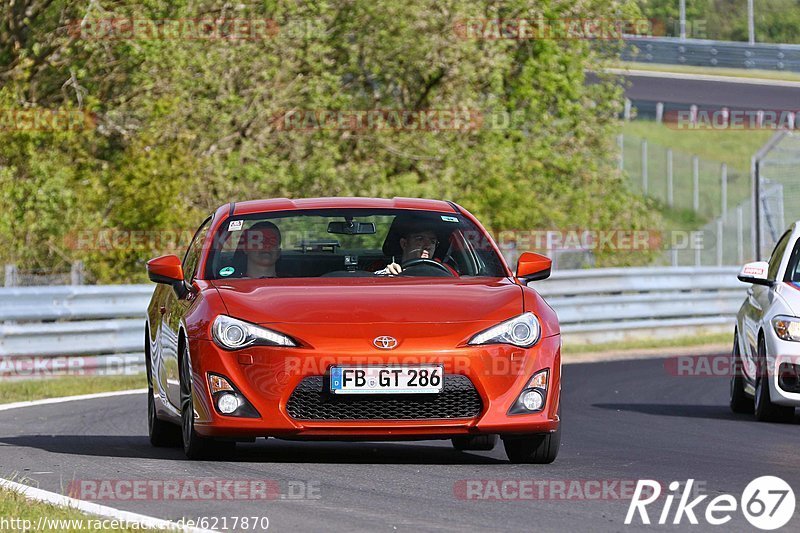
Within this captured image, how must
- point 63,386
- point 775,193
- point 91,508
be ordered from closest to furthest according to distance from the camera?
1. point 91,508
2. point 63,386
3. point 775,193

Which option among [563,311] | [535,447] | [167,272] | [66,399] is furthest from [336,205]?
[563,311]

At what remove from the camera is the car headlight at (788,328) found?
1226 centimetres

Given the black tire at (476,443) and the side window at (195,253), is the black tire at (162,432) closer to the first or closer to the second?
the side window at (195,253)

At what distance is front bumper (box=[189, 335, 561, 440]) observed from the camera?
8312 millimetres

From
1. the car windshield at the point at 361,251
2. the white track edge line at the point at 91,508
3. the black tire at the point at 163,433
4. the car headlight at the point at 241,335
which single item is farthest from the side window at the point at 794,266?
the white track edge line at the point at 91,508

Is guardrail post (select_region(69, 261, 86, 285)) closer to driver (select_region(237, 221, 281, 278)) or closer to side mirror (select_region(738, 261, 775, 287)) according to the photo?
side mirror (select_region(738, 261, 775, 287))

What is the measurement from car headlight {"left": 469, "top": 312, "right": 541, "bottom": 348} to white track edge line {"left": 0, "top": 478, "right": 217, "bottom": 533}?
2097 mm

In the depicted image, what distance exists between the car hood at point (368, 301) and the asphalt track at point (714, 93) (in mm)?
52969

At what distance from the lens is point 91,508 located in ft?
23.9

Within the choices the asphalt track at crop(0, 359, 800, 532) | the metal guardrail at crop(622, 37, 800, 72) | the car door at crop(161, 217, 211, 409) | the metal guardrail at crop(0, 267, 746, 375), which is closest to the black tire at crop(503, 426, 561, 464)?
the asphalt track at crop(0, 359, 800, 532)

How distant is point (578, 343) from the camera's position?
918 inches

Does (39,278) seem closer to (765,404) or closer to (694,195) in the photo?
(765,404)

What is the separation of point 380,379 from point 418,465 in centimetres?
89

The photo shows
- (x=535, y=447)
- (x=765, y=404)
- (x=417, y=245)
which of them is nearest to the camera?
(x=535, y=447)
